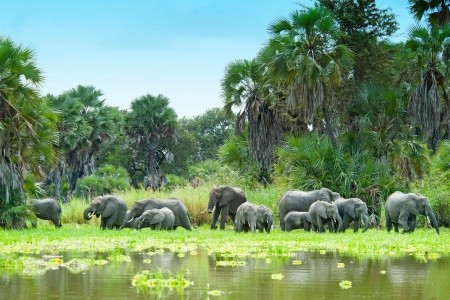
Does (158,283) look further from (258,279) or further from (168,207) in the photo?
(168,207)

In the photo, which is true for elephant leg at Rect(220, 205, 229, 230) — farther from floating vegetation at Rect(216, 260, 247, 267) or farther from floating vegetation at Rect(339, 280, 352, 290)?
floating vegetation at Rect(339, 280, 352, 290)

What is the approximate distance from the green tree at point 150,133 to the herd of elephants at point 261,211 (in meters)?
36.1

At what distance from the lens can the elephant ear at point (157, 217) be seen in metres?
24.1

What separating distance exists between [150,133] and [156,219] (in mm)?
42617

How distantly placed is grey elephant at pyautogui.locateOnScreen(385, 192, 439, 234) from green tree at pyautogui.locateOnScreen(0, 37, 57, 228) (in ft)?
32.6

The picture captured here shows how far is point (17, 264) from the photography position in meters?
12.2

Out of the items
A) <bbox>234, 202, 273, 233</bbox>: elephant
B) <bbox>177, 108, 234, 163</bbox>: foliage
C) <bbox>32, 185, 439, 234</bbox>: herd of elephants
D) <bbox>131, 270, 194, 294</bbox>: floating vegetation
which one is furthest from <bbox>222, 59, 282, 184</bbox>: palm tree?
<bbox>177, 108, 234, 163</bbox>: foliage

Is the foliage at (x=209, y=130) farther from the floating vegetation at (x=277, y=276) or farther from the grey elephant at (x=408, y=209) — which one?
the floating vegetation at (x=277, y=276)

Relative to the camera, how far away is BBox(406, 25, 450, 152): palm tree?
3236 cm

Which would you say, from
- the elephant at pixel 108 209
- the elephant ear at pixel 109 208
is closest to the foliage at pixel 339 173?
the elephant at pixel 108 209

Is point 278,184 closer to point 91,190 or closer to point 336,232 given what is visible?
point 336,232

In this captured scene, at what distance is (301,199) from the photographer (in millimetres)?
27141

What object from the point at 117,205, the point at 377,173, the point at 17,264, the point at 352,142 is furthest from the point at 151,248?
the point at 352,142

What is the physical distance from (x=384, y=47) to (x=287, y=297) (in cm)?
3256
